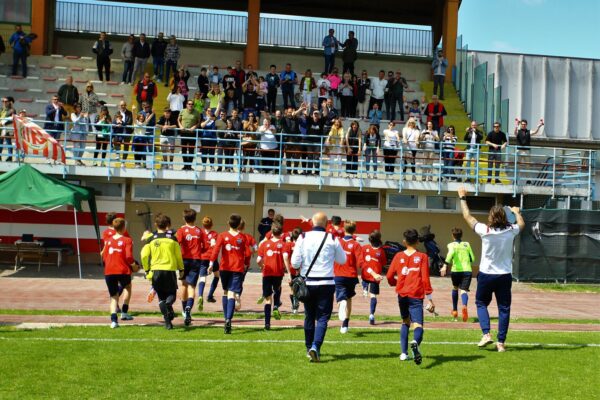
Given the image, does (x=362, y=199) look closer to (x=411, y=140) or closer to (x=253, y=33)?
(x=411, y=140)

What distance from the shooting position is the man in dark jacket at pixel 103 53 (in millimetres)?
32500

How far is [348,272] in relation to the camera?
14289mm

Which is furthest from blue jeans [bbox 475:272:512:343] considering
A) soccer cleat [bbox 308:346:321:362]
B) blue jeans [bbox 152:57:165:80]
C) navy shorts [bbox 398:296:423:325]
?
blue jeans [bbox 152:57:165:80]

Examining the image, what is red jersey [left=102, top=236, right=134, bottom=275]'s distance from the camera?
14.2m

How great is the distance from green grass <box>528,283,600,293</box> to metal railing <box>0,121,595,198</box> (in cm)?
323

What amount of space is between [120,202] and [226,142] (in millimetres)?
3958

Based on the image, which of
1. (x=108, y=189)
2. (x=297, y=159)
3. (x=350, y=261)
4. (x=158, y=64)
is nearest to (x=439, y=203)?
(x=297, y=159)

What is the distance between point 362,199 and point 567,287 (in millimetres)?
7204

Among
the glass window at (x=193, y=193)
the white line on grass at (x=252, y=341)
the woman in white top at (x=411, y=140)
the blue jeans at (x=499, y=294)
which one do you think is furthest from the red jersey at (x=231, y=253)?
the glass window at (x=193, y=193)

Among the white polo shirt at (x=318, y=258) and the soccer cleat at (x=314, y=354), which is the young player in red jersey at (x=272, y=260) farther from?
the soccer cleat at (x=314, y=354)

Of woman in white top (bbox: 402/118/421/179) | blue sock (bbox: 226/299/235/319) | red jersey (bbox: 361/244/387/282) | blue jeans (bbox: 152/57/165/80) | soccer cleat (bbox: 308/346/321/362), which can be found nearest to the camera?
soccer cleat (bbox: 308/346/321/362)

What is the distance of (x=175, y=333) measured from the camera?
13516mm

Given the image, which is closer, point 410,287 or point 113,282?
point 410,287

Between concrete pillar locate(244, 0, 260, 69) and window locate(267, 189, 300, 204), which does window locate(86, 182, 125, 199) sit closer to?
window locate(267, 189, 300, 204)
